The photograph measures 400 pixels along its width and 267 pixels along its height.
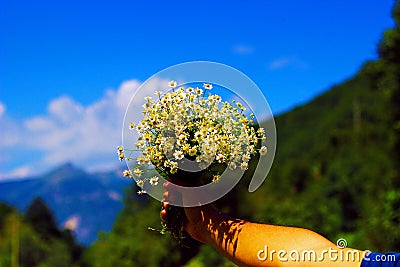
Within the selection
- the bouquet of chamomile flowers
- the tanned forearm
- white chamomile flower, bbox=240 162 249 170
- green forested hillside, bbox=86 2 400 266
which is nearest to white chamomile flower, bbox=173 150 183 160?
the bouquet of chamomile flowers

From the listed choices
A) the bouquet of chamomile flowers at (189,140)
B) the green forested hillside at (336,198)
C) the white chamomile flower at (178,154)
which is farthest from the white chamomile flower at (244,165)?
the green forested hillside at (336,198)

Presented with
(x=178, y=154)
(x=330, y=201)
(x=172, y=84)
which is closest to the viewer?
(x=178, y=154)

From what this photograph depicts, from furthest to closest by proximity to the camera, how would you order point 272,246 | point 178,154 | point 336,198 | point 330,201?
1. point 336,198
2. point 330,201
3. point 178,154
4. point 272,246

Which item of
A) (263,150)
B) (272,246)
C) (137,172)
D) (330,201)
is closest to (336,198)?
(330,201)

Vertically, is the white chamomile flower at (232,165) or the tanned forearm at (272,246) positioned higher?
the white chamomile flower at (232,165)

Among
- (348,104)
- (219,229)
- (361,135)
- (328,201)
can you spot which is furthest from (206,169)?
(348,104)

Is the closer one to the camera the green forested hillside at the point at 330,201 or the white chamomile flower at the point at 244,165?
the white chamomile flower at the point at 244,165

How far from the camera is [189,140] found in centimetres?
275

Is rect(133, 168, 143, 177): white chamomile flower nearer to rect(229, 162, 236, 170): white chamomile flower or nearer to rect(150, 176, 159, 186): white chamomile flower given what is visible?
rect(150, 176, 159, 186): white chamomile flower

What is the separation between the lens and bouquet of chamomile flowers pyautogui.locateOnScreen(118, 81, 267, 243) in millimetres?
2684

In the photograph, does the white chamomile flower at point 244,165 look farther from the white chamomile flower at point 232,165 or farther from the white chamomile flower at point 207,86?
the white chamomile flower at point 207,86

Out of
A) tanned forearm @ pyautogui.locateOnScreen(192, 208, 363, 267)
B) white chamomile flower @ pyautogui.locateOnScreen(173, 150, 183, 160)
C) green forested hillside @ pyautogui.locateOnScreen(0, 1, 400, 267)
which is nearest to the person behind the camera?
tanned forearm @ pyautogui.locateOnScreen(192, 208, 363, 267)

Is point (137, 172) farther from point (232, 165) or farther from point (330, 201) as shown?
point (330, 201)

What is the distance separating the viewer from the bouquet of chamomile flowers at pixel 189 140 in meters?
2.68
